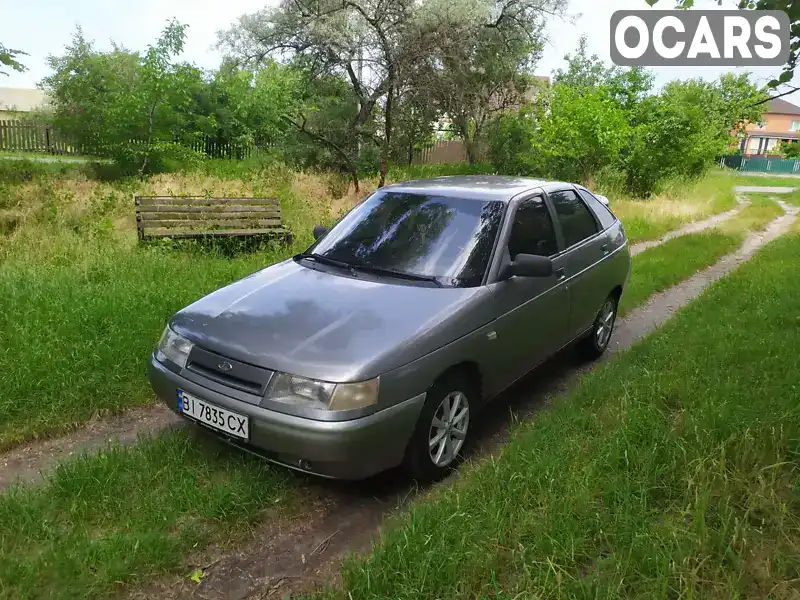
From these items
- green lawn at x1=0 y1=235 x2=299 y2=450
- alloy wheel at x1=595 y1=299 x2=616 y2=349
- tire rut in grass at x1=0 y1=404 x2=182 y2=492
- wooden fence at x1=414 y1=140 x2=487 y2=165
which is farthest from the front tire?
wooden fence at x1=414 y1=140 x2=487 y2=165

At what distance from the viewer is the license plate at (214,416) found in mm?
2982

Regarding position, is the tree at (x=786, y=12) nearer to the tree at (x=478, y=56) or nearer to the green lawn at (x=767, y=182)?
the tree at (x=478, y=56)

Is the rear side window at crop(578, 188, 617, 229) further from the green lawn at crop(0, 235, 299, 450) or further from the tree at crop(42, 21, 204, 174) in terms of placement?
the tree at crop(42, 21, 204, 174)

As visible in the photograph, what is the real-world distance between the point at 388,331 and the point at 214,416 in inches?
40.0

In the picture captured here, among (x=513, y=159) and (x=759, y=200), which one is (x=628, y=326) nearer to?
(x=513, y=159)

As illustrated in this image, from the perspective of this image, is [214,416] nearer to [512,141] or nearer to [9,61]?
[9,61]

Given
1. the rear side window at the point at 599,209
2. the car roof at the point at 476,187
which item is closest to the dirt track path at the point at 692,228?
the rear side window at the point at 599,209

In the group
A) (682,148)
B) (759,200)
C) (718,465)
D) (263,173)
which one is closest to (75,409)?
(718,465)

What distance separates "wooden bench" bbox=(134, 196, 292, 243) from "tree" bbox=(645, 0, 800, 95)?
252 inches

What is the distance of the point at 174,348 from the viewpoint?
135 inches

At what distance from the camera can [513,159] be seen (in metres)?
20.7

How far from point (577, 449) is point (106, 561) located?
2.39m

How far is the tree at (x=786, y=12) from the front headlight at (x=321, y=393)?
2543mm

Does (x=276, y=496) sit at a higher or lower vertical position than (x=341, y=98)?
lower
